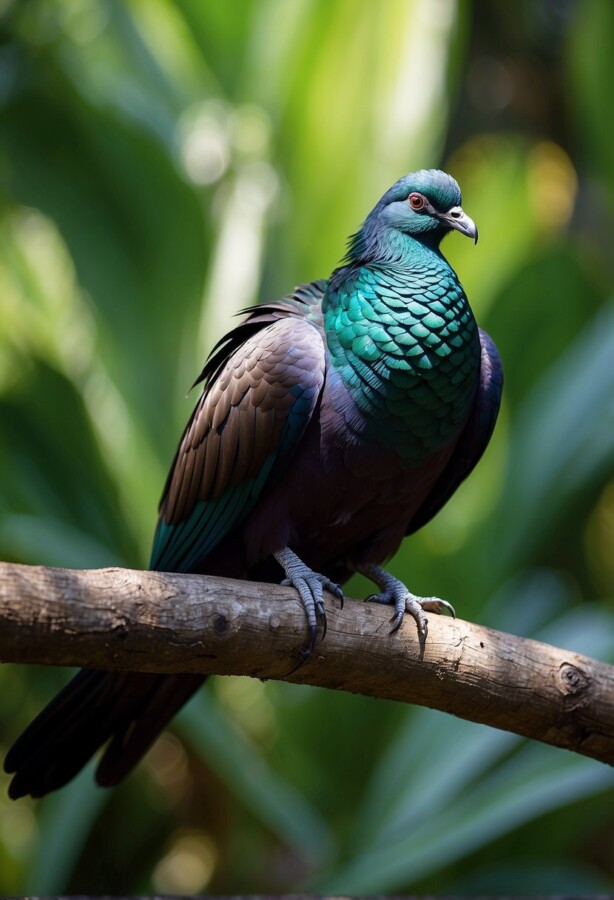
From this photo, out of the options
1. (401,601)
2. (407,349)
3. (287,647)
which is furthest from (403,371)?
(287,647)

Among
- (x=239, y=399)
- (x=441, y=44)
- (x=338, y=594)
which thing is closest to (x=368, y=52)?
(x=441, y=44)

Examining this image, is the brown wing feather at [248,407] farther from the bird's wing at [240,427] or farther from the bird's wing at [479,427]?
the bird's wing at [479,427]

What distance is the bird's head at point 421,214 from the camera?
9.21 feet

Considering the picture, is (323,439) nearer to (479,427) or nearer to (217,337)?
(479,427)

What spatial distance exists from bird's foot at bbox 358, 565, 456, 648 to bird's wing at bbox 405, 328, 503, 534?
10.8 inches

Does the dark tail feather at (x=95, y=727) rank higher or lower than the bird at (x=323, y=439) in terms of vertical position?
lower

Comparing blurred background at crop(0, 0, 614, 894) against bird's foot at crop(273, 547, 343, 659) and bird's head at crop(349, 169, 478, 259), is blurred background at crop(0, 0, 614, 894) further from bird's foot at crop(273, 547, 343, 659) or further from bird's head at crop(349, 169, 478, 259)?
bird's head at crop(349, 169, 478, 259)

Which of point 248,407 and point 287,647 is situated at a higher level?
point 248,407

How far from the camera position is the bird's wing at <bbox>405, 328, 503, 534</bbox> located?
285cm

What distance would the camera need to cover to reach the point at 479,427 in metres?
2.89

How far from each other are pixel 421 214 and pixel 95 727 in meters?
1.57

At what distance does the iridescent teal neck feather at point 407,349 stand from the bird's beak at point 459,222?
50mm

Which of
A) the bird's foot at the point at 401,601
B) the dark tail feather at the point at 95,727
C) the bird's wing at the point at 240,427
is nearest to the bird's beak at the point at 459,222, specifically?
the bird's wing at the point at 240,427

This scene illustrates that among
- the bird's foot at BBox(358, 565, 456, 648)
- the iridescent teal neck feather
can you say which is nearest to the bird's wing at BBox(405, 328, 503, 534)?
the iridescent teal neck feather
